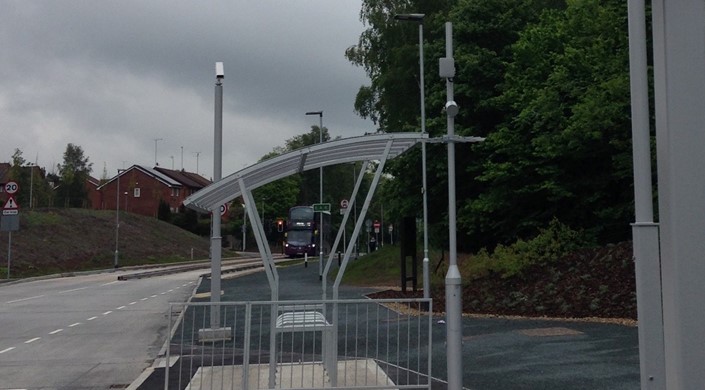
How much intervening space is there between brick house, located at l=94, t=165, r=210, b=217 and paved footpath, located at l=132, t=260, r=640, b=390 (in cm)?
8706

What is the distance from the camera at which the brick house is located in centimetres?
10112

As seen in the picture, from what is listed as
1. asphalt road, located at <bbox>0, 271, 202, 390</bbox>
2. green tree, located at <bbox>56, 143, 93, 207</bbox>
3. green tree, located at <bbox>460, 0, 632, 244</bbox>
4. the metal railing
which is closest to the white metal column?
the metal railing

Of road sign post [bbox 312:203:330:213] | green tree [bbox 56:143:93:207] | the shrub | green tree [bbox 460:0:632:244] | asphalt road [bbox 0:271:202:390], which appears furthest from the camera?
green tree [bbox 56:143:93:207]

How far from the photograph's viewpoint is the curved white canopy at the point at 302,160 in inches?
356

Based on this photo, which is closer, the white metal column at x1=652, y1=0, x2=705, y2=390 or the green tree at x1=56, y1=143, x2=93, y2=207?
the white metal column at x1=652, y1=0, x2=705, y2=390

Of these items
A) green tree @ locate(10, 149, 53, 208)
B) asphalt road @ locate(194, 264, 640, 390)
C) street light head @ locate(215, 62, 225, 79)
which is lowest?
asphalt road @ locate(194, 264, 640, 390)

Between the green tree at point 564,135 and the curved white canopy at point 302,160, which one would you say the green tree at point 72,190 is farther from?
the curved white canopy at point 302,160

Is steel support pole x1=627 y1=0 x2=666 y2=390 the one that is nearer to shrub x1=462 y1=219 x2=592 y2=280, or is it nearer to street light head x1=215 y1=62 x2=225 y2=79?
street light head x1=215 y1=62 x2=225 y2=79

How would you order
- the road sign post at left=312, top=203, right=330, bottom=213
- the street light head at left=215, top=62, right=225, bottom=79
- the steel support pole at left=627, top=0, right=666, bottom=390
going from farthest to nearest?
the road sign post at left=312, top=203, right=330, bottom=213, the street light head at left=215, top=62, right=225, bottom=79, the steel support pole at left=627, top=0, right=666, bottom=390

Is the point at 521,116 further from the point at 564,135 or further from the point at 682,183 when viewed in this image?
the point at 682,183

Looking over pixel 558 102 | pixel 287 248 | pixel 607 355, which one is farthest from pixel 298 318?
pixel 287 248

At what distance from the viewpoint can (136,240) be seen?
7275 centimetres

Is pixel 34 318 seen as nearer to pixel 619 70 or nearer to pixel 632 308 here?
pixel 632 308

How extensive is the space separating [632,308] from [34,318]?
1516 centimetres
